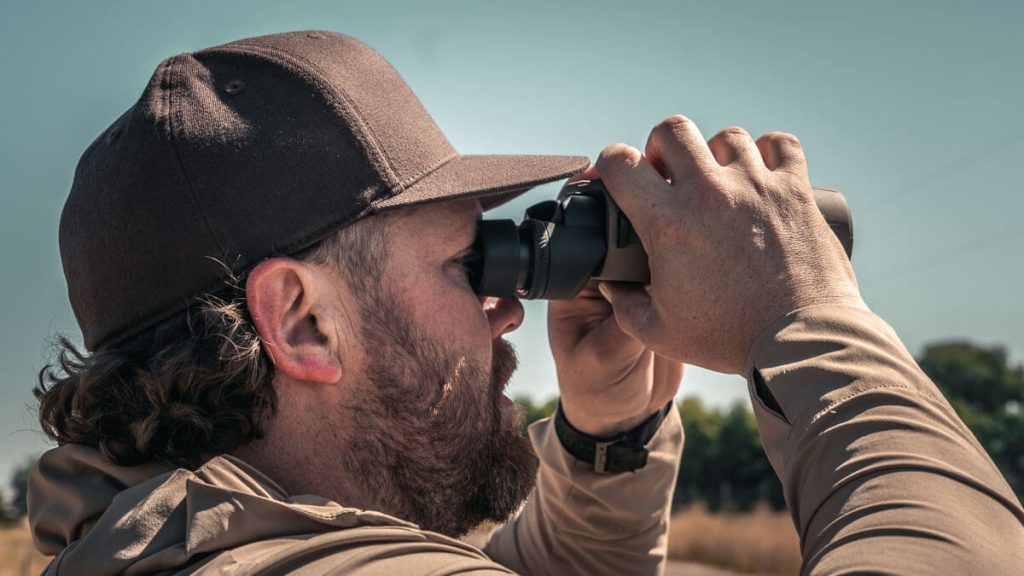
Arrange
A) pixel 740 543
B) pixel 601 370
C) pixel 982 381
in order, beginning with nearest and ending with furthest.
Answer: pixel 601 370, pixel 740 543, pixel 982 381

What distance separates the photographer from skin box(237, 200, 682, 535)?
6.38ft

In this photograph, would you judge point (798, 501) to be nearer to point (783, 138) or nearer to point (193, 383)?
point (783, 138)

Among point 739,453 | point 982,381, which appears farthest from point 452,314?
point 982,381

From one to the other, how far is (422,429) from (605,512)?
0.70 metres

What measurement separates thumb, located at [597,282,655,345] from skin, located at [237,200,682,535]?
28 cm

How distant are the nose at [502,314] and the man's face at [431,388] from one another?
0.09 metres

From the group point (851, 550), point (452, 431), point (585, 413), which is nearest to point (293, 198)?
point (452, 431)

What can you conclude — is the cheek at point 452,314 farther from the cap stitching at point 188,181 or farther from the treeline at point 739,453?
the treeline at point 739,453

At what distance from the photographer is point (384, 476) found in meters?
1.99

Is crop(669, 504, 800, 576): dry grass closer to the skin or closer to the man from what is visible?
the skin

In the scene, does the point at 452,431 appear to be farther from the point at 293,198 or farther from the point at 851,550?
the point at 851,550

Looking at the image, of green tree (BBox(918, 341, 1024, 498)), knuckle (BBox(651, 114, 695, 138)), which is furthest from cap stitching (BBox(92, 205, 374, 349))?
green tree (BBox(918, 341, 1024, 498))

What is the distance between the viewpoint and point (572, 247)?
2.04m

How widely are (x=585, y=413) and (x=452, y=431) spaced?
1.73ft
